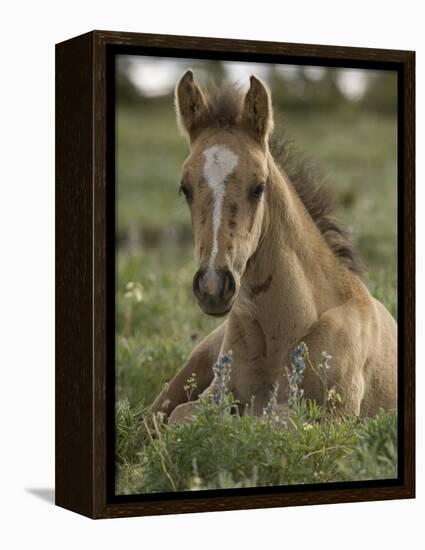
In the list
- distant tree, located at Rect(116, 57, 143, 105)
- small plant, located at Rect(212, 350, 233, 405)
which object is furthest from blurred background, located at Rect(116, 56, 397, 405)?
small plant, located at Rect(212, 350, 233, 405)

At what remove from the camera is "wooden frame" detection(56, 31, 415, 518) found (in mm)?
7574

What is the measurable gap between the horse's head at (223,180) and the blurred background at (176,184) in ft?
0.67

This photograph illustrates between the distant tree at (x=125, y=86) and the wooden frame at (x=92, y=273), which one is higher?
the distant tree at (x=125, y=86)

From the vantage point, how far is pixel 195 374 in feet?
28.7

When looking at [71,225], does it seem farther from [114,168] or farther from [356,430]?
[356,430]

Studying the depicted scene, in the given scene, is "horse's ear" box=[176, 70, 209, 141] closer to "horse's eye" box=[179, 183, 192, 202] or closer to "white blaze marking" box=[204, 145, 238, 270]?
"white blaze marking" box=[204, 145, 238, 270]

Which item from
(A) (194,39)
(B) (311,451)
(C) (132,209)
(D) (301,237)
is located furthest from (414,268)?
(C) (132,209)

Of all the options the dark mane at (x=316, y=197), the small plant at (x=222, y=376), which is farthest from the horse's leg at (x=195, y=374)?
the dark mane at (x=316, y=197)

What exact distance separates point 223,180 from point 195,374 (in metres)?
1.59

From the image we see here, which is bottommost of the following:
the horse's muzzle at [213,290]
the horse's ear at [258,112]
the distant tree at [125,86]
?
the horse's muzzle at [213,290]

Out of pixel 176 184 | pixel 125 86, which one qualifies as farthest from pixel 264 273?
pixel 176 184

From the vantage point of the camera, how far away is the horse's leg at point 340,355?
27.0ft

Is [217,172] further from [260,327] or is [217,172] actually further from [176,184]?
[176,184]

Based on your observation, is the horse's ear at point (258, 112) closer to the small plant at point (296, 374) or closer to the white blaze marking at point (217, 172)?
the white blaze marking at point (217, 172)
